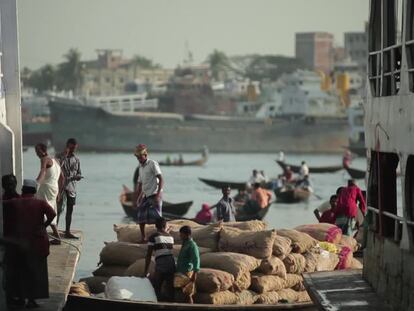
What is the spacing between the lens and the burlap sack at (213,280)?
14.0m

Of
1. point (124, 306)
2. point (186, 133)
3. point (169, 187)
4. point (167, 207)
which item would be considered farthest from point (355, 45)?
point (124, 306)

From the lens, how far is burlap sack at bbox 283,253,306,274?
15.2m

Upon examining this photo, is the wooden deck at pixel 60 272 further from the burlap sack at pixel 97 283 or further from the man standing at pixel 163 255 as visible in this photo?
the man standing at pixel 163 255

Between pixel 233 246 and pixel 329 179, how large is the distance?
217 ft

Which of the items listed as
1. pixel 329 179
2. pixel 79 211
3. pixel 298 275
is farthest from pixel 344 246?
pixel 329 179

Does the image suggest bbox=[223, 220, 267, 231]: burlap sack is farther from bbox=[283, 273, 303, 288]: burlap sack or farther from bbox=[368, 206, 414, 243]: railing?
bbox=[368, 206, 414, 243]: railing

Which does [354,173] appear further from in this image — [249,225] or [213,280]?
[213,280]

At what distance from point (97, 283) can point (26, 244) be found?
3.55 metres

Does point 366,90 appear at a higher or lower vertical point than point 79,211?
higher

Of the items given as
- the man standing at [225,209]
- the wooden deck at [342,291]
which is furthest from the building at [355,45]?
the wooden deck at [342,291]

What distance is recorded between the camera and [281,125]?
13425 cm

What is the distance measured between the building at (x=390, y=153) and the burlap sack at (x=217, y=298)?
5.83 ft

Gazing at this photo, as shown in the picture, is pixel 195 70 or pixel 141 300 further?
pixel 195 70

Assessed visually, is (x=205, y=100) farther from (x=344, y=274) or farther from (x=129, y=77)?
(x=344, y=274)
